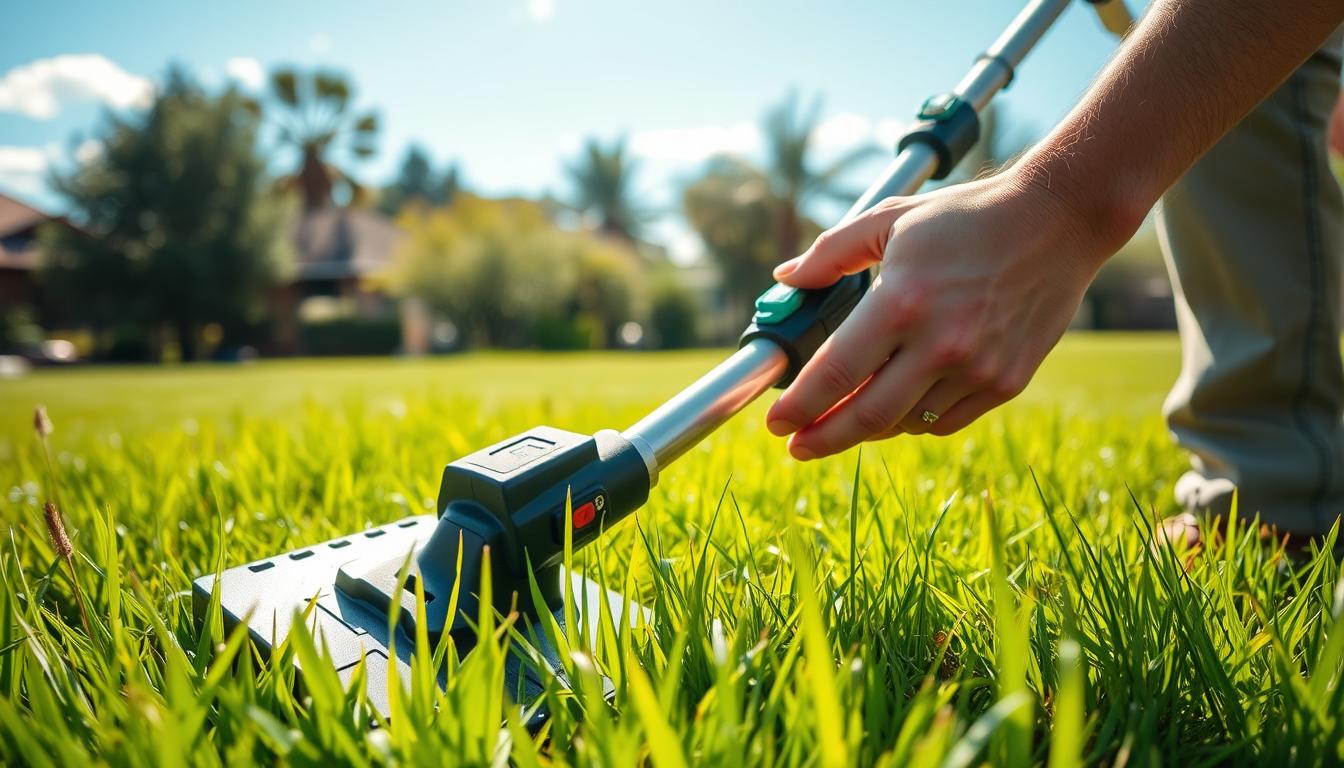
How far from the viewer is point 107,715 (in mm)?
753

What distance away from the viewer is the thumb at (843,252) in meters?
1.11

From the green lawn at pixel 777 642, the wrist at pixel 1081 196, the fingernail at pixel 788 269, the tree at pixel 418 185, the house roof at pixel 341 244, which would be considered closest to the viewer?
the green lawn at pixel 777 642

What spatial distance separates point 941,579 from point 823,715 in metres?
0.68

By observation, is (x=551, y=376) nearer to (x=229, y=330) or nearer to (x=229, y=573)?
(x=229, y=573)

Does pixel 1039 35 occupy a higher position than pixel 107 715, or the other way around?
pixel 1039 35

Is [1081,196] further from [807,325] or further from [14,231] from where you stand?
[14,231]

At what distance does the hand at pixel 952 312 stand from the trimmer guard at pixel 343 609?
0.38 m

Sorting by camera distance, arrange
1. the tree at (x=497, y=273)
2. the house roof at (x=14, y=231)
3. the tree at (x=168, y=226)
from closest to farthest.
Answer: the tree at (x=168, y=226), the tree at (x=497, y=273), the house roof at (x=14, y=231)

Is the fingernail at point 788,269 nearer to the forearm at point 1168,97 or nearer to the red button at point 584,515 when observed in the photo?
the forearm at point 1168,97

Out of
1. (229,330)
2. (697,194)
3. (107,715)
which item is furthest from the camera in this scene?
(697,194)

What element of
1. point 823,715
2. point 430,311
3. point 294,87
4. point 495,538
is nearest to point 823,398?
point 495,538

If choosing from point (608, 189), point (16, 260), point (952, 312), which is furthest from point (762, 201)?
point (952, 312)

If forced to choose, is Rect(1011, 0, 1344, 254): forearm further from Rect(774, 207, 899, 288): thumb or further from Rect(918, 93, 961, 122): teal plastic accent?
Rect(918, 93, 961, 122): teal plastic accent

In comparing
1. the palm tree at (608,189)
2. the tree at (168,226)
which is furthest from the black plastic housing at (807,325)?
the palm tree at (608,189)
